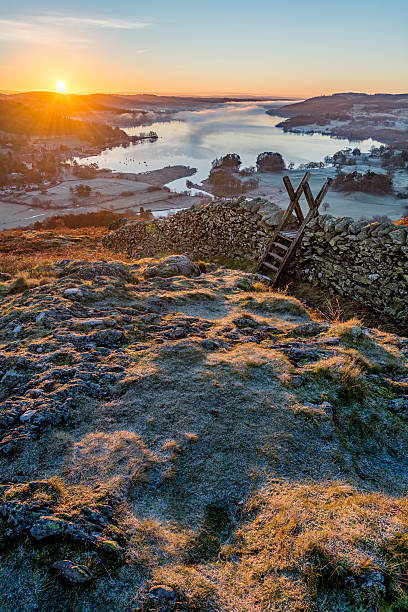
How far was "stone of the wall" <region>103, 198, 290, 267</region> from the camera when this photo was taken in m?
12.9

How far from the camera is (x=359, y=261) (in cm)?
971

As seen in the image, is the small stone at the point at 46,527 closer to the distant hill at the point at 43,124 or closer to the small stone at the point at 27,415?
the small stone at the point at 27,415

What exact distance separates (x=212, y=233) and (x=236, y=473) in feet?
41.8

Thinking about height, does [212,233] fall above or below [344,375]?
above

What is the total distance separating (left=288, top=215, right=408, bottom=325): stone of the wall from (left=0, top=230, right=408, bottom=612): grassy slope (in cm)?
332

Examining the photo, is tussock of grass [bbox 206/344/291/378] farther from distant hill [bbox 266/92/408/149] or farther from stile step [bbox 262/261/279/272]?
distant hill [bbox 266/92/408/149]

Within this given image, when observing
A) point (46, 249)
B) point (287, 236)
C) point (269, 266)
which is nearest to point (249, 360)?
point (269, 266)

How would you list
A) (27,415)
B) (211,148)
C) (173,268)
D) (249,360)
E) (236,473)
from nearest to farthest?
1. (236,473)
2. (27,415)
3. (249,360)
4. (173,268)
5. (211,148)

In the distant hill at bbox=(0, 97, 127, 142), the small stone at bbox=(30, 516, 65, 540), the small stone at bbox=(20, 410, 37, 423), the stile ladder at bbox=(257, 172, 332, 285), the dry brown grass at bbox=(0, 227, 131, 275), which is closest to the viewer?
the small stone at bbox=(30, 516, 65, 540)

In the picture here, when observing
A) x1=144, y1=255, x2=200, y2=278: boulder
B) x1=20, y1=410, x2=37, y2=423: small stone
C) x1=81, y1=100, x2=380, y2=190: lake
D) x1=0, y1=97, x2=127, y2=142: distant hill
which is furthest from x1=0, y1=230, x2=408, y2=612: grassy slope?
x1=0, y1=97, x2=127, y2=142: distant hill

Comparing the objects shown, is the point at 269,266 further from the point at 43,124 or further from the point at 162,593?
the point at 43,124

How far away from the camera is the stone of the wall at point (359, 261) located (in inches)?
350

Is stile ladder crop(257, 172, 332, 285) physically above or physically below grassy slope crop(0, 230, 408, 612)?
above

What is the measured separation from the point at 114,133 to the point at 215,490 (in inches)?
7289
